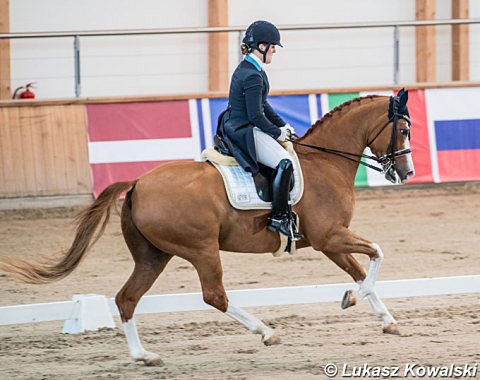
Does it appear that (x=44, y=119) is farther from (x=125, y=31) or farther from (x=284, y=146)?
(x=284, y=146)

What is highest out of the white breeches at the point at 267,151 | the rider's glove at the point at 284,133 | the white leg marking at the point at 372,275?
the rider's glove at the point at 284,133

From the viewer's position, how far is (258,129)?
7.28m

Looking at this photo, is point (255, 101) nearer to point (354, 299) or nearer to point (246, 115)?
point (246, 115)

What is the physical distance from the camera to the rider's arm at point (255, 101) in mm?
7078

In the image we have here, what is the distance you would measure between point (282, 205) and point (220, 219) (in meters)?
0.44

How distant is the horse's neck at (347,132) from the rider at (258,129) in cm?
37

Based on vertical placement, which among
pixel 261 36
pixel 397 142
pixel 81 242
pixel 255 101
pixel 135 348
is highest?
pixel 261 36

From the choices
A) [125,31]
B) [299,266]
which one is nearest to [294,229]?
[299,266]

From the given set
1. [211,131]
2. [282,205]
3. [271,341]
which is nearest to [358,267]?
[282,205]

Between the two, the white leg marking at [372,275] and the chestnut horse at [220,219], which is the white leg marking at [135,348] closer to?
the chestnut horse at [220,219]

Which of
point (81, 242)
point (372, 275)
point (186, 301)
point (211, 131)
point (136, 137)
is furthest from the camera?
point (211, 131)

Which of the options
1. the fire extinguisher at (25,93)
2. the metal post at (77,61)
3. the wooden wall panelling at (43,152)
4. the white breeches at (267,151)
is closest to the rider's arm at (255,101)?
the white breeches at (267,151)

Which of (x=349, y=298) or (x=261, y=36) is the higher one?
(x=261, y=36)

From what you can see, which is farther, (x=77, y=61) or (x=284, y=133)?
(x=77, y=61)
